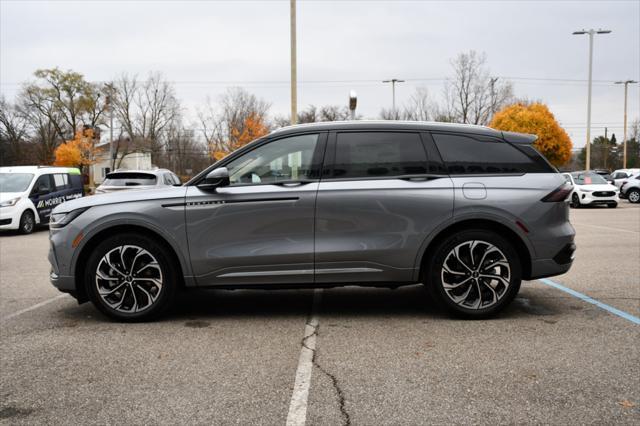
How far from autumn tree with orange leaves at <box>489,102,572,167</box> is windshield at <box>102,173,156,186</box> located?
30.5 meters

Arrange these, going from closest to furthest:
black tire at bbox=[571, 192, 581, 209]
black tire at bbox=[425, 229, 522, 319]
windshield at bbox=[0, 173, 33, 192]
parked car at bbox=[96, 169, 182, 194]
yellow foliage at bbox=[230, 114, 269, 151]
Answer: black tire at bbox=[425, 229, 522, 319] → parked car at bbox=[96, 169, 182, 194] → windshield at bbox=[0, 173, 33, 192] → black tire at bbox=[571, 192, 581, 209] → yellow foliage at bbox=[230, 114, 269, 151]

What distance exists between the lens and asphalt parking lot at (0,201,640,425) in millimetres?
3021

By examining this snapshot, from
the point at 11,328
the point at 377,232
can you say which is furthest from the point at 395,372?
the point at 11,328

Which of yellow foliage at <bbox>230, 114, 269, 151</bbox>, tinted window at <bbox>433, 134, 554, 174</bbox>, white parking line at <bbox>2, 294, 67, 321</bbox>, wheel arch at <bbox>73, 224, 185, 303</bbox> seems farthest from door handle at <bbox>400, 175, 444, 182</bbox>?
yellow foliage at <bbox>230, 114, 269, 151</bbox>

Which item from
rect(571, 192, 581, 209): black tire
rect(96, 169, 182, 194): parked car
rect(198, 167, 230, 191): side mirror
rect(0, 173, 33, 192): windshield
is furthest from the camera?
rect(571, 192, 581, 209): black tire

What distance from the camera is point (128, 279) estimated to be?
16.0ft

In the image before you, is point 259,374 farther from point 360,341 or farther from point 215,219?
point 215,219

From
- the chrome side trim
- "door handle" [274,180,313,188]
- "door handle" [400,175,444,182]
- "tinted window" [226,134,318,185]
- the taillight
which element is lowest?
the chrome side trim

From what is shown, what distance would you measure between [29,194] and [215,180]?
41.2ft

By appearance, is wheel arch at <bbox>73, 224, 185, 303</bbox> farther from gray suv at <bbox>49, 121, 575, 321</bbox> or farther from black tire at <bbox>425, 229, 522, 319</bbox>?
black tire at <bbox>425, 229, 522, 319</bbox>

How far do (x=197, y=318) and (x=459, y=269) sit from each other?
8.19 ft

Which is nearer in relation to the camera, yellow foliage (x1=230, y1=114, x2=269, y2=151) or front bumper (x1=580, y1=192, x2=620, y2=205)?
front bumper (x1=580, y1=192, x2=620, y2=205)

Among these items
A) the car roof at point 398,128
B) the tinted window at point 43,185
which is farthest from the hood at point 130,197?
the tinted window at point 43,185

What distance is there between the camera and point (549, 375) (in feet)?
11.5
